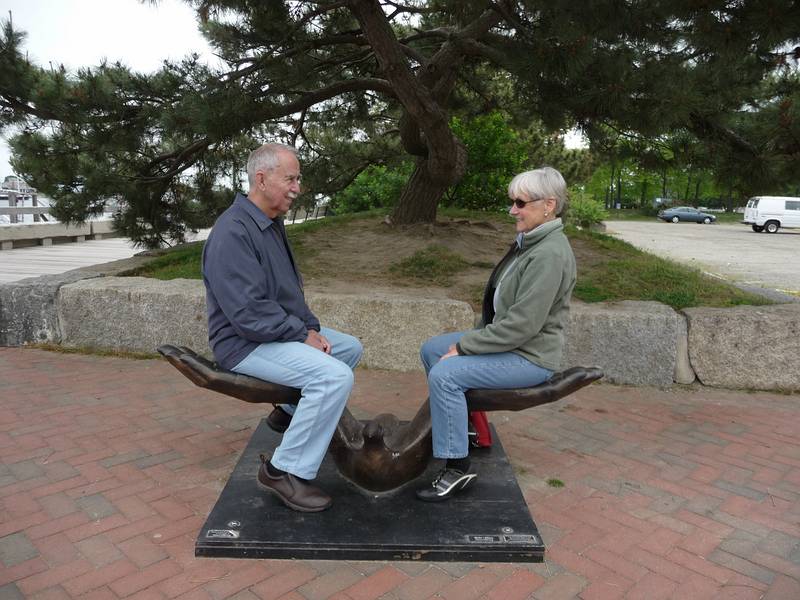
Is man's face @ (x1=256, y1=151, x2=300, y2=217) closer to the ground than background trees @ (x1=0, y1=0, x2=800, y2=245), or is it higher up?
closer to the ground

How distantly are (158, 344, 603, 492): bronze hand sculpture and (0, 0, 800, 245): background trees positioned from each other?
2.25 m

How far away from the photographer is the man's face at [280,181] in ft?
9.12

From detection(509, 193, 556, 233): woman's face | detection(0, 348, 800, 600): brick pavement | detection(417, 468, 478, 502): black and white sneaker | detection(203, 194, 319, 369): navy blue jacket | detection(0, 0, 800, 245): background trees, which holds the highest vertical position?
detection(0, 0, 800, 245): background trees

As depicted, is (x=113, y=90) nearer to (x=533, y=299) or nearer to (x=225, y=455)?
(x=225, y=455)

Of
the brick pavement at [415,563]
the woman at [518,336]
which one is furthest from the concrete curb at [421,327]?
the woman at [518,336]

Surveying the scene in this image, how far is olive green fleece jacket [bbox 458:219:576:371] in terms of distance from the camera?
2701 mm

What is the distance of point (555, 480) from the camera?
10.7 feet

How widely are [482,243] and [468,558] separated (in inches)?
204

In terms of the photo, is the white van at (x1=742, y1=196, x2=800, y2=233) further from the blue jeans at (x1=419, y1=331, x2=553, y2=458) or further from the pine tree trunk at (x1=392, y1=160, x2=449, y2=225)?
the blue jeans at (x1=419, y1=331, x2=553, y2=458)

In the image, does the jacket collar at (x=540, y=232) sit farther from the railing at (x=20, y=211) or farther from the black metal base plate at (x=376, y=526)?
the railing at (x=20, y=211)

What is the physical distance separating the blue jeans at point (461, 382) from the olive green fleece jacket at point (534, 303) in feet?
0.15

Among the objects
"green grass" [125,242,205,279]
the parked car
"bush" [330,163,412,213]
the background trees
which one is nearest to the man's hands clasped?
the background trees

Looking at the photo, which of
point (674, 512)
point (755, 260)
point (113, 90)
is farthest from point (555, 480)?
point (755, 260)

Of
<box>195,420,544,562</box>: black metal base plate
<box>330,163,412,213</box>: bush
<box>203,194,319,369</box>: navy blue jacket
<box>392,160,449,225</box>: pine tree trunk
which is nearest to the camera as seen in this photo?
<box>195,420,544,562</box>: black metal base plate
